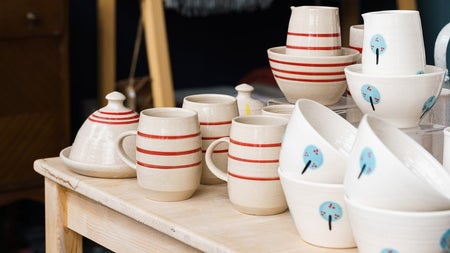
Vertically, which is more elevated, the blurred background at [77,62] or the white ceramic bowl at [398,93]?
the white ceramic bowl at [398,93]

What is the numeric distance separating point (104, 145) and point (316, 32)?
362mm

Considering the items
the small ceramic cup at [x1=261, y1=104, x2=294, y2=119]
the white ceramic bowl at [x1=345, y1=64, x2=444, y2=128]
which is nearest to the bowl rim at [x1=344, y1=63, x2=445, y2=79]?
the white ceramic bowl at [x1=345, y1=64, x2=444, y2=128]

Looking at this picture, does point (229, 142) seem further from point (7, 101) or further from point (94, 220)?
point (7, 101)

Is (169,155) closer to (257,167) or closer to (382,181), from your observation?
(257,167)

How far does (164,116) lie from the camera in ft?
4.10

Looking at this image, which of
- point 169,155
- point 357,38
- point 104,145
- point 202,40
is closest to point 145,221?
point 169,155

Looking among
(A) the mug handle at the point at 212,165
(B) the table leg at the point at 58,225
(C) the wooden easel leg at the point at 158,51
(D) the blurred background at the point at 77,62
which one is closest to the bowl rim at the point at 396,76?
(A) the mug handle at the point at 212,165

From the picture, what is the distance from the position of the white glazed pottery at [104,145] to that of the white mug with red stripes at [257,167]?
223 mm

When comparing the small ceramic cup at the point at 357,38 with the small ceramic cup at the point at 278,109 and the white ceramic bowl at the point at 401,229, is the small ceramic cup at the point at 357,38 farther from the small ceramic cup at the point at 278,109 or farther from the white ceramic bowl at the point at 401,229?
the white ceramic bowl at the point at 401,229

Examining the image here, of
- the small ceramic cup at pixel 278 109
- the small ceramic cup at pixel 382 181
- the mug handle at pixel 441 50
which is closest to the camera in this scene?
the small ceramic cup at pixel 382 181

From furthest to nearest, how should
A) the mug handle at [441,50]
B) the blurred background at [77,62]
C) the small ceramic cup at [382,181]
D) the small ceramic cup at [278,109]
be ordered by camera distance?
the blurred background at [77,62]
the mug handle at [441,50]
the small ceramic cup at [278,109]
the small ceramic cup at [382,181]

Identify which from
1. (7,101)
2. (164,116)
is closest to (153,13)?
(7,101)

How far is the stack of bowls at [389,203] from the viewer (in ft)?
2.89

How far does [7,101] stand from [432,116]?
63.3 inches
